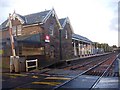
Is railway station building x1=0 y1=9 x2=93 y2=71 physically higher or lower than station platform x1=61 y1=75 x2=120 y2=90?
higher

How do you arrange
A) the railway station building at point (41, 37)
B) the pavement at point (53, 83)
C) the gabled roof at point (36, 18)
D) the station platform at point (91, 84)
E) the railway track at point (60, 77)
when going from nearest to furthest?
1. the station platform at point (91, 84)
2. the pavement at point (53, 83)
3. the railway track at point (60, 77)
4. the railway station building at point (41, 37)
5. the gabled roof at point (36, 18)

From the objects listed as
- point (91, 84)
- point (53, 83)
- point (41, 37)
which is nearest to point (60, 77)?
point (53, 83)

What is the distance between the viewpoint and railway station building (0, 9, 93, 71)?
69.2ft

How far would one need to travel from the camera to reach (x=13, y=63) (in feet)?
56.4

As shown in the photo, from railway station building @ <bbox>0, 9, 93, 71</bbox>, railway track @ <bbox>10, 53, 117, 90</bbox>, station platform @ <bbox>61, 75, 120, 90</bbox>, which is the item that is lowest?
station platform @ <bbox>61, 75, 120, 90</bbox>

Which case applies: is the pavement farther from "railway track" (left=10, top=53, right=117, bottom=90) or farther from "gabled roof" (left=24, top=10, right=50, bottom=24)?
"gabled roof" (left=24, top=10, right=50, bottom=24)

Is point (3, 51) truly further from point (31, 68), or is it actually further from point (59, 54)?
point (59, 54)

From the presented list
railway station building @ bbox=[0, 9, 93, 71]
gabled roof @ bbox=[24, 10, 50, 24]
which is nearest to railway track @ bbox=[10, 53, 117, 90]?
railway station building @ bbox=[0, 9, 93, 71]

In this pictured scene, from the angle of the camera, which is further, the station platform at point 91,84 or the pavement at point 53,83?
the pavement at point 53,83

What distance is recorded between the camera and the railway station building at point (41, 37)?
21094 millimetres

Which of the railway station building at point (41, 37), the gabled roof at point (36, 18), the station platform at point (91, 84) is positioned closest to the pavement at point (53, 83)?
the station platform at point (91, 84)

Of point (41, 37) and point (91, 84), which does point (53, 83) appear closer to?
point (91, 84)

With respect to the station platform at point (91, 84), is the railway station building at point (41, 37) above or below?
above

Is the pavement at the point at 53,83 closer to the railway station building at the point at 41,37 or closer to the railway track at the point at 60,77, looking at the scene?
the railway track at the point at 60,77
